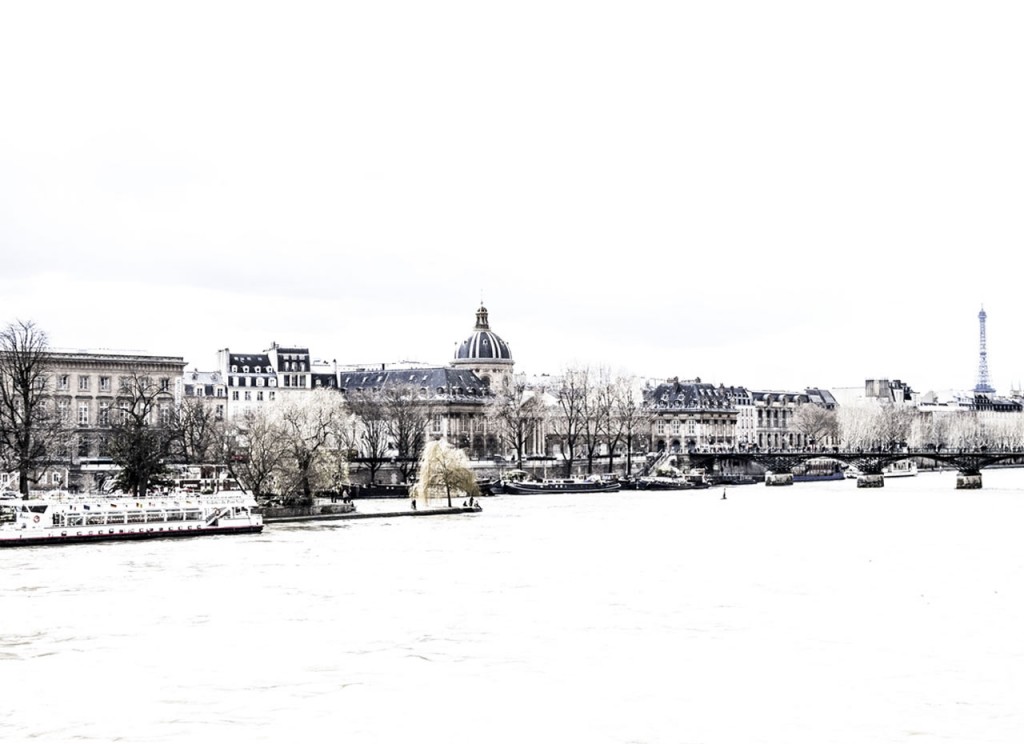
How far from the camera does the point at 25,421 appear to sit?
7531cm

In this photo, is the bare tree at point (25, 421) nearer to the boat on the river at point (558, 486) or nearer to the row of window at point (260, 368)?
the boat on the river at point (558, 486)

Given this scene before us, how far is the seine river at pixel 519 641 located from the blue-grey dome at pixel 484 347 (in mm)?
114963

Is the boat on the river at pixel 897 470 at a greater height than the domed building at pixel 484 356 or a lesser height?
lesser

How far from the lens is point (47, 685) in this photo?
31.2m

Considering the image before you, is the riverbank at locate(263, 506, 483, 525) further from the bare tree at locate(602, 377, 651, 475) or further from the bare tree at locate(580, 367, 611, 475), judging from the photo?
the bare tree at locate(602, 377, 651, 475)

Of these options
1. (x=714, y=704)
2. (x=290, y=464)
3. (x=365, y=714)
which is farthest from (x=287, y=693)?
(x=290, y=464)

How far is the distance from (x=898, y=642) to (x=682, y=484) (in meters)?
91.8

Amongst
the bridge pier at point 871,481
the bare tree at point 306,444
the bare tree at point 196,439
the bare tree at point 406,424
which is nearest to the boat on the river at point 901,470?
the bridge pier at point 871,481

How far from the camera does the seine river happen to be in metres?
27.7

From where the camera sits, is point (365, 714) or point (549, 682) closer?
point (365, 714)

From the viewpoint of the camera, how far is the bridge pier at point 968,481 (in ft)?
378

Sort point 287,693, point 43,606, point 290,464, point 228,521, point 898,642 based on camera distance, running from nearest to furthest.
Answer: point 287,693 < point 898,642 < point 43,606 < point 228,521 < point 290,464

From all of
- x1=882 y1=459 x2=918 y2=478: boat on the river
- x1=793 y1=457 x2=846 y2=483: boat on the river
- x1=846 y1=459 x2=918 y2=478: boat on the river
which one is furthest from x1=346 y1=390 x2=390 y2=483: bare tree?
x1=882 y1=459 x2=918 y2=478: boat on the river

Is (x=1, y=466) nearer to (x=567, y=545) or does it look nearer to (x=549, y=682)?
(x=567, y=545)
